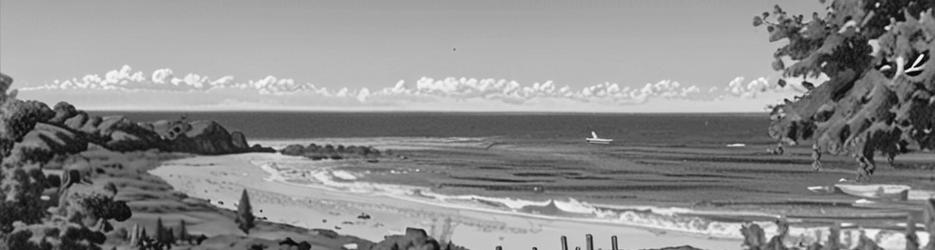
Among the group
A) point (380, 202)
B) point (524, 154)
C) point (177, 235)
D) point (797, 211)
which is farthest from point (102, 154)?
point (524, 154)

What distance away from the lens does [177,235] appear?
2230 cm

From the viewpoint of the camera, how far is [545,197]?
161 feet

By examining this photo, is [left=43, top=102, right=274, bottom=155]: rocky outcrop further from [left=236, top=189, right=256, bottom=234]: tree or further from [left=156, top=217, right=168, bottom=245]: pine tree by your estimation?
[left=156, top=217, right=168, bottom=245]: pine tree

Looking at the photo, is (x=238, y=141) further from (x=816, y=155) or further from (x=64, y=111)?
(x=816, y=155)

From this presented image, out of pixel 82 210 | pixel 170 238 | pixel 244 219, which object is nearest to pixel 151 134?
pixel 244 219

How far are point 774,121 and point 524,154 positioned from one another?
3296 inches

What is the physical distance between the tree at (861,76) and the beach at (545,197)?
1148 cm

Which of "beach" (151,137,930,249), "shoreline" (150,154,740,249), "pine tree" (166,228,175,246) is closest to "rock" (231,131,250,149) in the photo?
"beach" (151,137,930,249)

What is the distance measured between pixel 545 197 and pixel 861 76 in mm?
42043

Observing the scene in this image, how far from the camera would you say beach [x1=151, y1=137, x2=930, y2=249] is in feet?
110

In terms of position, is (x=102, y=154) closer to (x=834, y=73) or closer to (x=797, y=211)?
(x=797, y=211)

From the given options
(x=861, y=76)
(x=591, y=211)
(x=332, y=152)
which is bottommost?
(x=591, y=211)

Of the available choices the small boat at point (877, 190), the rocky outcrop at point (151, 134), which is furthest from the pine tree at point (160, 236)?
the small boat at point (877, 190)

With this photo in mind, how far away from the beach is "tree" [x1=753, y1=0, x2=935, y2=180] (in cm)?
1148
